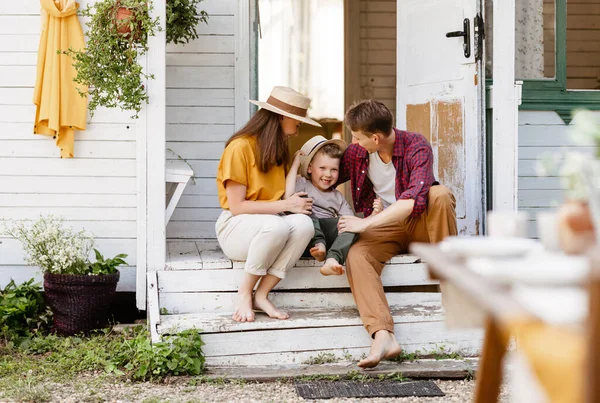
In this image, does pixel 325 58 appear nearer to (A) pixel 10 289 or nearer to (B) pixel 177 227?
(B) pixel 177 227

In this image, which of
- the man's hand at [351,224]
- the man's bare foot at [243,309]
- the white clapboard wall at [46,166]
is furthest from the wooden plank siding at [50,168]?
the man's hand at [351,224]

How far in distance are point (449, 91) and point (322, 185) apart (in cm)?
107

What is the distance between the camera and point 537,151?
518 cm

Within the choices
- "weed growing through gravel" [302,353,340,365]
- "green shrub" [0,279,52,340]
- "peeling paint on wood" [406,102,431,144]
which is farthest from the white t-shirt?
"green shrub" [0,279,52,340]

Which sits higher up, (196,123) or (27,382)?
(196,123)

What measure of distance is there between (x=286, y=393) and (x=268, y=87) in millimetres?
5164

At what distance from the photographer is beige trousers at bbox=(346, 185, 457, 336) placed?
3.62 m

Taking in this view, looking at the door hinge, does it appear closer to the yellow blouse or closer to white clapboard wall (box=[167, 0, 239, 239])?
the yellow blouse

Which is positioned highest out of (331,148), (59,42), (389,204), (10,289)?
(59,42)

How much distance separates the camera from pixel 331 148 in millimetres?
4070

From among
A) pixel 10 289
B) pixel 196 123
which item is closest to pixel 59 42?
pixel 196 123

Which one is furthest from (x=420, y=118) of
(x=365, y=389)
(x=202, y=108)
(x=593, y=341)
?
(x=593, y=341)

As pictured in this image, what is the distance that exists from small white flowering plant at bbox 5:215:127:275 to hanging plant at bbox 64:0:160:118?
688mm

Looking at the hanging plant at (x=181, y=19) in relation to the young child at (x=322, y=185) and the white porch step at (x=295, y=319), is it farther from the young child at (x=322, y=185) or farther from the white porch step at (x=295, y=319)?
the white porch step at (x=295, y=319)
